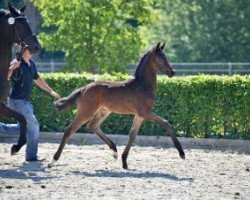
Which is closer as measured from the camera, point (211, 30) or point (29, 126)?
point (29, 126)

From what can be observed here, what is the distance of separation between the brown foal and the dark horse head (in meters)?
1.09

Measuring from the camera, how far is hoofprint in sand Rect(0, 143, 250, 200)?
10375mm

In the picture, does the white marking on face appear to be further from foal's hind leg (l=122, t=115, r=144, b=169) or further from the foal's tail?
foal's hind leg (l=122, t=115, r=144, b=169)

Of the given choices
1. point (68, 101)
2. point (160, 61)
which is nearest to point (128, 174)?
point (68, 101)

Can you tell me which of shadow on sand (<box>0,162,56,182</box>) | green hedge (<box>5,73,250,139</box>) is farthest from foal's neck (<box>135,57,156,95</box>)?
green hedge (<box>5,73,250,139</box>)

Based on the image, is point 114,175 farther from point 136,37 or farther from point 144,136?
point 136,37

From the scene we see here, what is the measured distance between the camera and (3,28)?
1291 cm

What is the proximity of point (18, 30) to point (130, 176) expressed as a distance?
2835 millimetres

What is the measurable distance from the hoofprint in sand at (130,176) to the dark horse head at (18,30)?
6.24 ft

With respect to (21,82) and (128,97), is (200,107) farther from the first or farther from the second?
(21,82)

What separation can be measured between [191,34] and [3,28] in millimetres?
26523

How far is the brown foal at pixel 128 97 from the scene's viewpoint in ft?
42.9

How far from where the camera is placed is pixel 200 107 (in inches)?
669

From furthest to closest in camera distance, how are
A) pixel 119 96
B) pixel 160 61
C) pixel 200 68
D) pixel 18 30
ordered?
pixel 200 68, pixel 119 96, pixel 160 61, pixel 18 30
